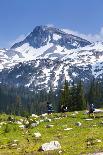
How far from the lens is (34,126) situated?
132 feet

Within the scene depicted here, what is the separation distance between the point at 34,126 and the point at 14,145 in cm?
1028

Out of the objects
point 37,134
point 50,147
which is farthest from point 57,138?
point 50,147

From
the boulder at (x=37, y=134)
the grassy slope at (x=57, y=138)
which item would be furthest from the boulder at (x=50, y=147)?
the boulder at (x=37, y=134)

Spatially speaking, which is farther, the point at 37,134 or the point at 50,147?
the point at 37,134

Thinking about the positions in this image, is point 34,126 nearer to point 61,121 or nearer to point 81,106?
point 61,121

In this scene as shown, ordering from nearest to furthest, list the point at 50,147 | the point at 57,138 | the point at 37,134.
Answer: the point at 50,147, the point at 57,138, the point at 37,134

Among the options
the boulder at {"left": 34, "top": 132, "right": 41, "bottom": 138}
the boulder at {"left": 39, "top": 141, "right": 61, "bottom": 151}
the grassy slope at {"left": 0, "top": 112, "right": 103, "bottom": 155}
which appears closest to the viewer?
the grassy slope at {"left": 0, "top": 112, "right": 103, "bottom": 155}

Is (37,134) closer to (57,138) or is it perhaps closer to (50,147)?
(57,138)

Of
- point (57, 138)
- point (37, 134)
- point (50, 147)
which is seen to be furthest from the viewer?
point (37, 134)

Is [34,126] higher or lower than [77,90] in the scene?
lower

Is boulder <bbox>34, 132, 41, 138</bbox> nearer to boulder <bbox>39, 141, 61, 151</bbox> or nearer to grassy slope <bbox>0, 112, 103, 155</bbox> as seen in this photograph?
grassy slope <bbox>0, 112, 103, 155</bbox>

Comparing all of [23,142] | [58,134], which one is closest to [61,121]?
[58,134]

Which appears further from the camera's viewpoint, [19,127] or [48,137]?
[19,127]

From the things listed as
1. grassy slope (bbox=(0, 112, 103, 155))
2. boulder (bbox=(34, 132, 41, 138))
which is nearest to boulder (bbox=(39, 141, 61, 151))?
grassy slope (bbox=(0, 112, 103, 155))
